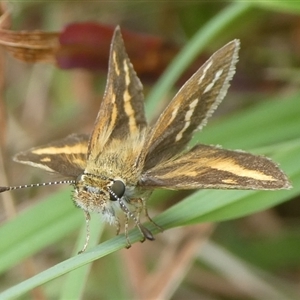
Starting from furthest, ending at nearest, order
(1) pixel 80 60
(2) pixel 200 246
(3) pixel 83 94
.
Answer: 1. (3) pixel 83 94
2. (2) pixel 200 246
3. (1) pixel 80 60

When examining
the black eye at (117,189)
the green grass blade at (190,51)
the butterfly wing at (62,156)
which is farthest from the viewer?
the green grass blade at (190,51)

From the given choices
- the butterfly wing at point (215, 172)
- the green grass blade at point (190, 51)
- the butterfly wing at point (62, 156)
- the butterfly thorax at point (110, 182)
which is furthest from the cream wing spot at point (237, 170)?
the green grass blade at point (190, 51)

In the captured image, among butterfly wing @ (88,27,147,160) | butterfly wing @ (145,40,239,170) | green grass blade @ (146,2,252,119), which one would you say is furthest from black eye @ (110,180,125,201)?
green grass blade @ (146,2,252,119)

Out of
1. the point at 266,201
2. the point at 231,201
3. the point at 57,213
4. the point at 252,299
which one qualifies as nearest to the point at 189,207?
the point at 231,201

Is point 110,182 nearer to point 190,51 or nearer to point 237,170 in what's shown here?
point 237,170

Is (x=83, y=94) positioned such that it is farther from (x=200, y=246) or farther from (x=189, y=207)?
(x=189, y=207)

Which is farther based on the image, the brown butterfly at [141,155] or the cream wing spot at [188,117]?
the cream wing spot at [188,117]

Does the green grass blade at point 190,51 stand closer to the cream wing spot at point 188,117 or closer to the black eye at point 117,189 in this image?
the cream wing spot at point 188,117
